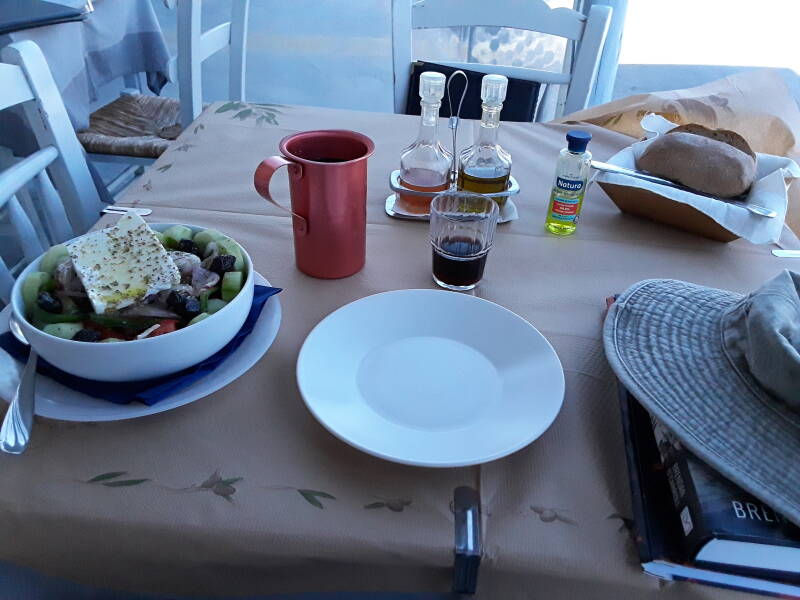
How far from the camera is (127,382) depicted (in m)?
0.46

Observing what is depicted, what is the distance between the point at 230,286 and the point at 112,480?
0.18 metres

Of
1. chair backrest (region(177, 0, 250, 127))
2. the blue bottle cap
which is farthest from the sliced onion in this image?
chair backrest (region(177, 0, 250, 127))

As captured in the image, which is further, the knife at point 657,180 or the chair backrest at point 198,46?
the chair backrest at point 198,46

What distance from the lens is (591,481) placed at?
0.43m

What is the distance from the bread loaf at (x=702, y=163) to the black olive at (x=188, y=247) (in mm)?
590

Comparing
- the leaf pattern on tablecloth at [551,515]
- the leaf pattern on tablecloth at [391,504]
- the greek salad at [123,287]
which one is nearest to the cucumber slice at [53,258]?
the greek salad at [123,287]

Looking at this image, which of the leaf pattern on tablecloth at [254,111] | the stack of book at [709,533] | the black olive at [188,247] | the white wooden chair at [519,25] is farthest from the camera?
the white wooden chair at [519,25]

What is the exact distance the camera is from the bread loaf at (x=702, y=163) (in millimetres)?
734

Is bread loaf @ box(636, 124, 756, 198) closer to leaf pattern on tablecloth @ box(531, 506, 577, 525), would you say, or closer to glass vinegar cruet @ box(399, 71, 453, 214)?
glass vinegar cruet @ box(399, 71, 453, 214)

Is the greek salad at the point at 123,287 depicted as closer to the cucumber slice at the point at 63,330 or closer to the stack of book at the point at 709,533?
the cucumber slice at the point at 63,330

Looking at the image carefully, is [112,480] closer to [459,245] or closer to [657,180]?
[459,245]

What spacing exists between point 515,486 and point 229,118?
2.67 feet

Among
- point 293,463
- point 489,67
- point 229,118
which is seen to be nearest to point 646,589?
point 293,463

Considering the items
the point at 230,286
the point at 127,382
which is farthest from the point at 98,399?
the point at 230,286
